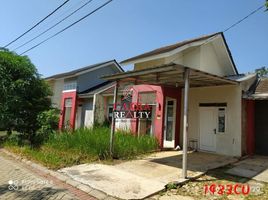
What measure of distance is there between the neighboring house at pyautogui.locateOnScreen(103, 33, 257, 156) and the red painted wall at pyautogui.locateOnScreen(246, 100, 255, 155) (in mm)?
49

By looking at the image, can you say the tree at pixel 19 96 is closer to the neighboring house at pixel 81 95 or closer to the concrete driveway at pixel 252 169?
the neighboring house at pixel 81 95

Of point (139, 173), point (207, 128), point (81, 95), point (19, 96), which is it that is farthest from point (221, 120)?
point (81, 95)

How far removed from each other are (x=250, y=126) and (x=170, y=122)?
3.99 metres

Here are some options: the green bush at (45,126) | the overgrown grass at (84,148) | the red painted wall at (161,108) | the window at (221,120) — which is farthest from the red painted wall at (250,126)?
the green bush at (45,126)

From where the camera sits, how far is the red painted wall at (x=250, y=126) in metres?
11.5

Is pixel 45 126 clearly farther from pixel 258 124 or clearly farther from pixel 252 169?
pixel 258 124

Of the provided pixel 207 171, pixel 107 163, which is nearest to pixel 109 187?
pixel 107 163

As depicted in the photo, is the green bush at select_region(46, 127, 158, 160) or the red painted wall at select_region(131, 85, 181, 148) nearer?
the green bush at select_region(46, 127, 158, 160)

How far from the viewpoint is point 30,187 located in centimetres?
634

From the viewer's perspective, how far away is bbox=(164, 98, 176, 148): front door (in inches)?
514

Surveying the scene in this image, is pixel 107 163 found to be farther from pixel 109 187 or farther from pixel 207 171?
pixel 207 171

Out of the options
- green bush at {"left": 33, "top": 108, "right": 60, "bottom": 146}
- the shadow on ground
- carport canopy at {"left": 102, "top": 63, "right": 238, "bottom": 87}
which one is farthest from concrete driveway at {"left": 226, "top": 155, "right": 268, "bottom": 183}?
green bush at {"left": 33, "top": 108, "right": 60, "bottom": 146}

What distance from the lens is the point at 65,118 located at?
2164 cm

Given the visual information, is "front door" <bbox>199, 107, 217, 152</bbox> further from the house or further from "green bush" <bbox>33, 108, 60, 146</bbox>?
"green bush" <bbox>33, 108, 60, 146</bbox>
